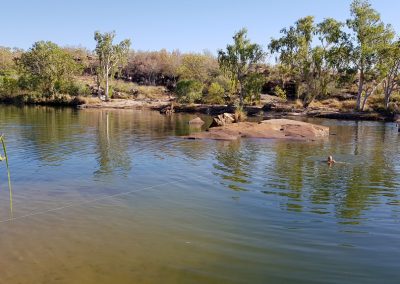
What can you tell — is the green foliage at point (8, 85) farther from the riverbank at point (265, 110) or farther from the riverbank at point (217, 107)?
the riverbank at point (265, 110)

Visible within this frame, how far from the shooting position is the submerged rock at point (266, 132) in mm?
27361

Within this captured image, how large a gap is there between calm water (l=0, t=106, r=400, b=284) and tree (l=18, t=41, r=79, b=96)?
5950 centimetres

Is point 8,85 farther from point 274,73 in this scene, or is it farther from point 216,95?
point 274,73

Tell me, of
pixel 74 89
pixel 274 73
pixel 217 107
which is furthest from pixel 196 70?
pixel 217 107

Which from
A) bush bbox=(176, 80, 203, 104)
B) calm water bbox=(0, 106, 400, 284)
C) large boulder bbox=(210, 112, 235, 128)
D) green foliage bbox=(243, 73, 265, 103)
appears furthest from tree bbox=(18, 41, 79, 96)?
calm water bbox=(0, 106, 400, 284)

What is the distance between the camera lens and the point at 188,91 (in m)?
67.2

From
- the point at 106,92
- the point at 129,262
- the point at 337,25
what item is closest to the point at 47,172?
the point at 129,262

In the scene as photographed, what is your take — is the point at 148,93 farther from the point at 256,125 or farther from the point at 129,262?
the point at 129,262

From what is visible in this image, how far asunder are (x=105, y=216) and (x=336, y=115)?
4601cm

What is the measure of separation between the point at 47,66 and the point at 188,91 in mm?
28785

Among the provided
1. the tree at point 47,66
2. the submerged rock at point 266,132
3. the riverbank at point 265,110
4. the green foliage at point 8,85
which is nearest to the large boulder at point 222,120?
the submerged rock at point 266,132

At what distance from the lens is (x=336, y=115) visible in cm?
5122

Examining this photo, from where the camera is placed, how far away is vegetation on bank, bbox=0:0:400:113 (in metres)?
52.4

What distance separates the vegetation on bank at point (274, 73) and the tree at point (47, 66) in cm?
18
